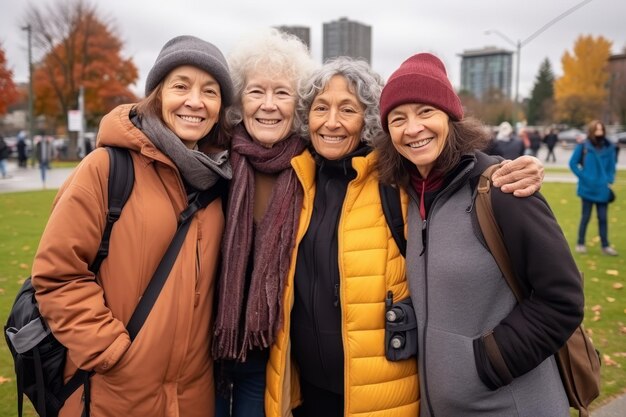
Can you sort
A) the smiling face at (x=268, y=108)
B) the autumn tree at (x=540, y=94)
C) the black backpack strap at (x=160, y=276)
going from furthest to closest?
the autumn tree at (x=540, y=94) → the smiling face at (x=268, y=108) → the black backpack strap at (x=160, y=276)

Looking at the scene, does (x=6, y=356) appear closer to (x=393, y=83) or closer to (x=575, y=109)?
(x=393, y=83)

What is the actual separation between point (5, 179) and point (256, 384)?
21430 mm

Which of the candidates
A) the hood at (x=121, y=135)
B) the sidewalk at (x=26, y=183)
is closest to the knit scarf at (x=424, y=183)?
the hood at (x=121, y=135)

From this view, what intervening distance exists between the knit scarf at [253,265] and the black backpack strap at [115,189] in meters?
0.52

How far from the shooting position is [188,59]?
7.96ft

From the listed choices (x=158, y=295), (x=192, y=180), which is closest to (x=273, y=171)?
(x=192, y=180)

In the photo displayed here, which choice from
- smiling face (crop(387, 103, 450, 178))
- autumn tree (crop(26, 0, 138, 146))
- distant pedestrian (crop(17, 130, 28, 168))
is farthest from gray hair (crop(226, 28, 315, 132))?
autumn tree (crop(26, 0, 138, 146))

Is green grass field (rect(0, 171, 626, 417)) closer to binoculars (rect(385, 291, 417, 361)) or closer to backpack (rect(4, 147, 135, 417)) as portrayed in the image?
backpack (rect(4, 147, 135, 417))

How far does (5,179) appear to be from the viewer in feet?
67.3

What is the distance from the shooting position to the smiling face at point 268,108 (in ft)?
9.09

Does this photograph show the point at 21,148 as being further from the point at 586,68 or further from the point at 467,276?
the point at 586,68

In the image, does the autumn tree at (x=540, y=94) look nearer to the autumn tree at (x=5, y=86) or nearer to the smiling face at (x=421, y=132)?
the autumn tree at (x=5, y=86)

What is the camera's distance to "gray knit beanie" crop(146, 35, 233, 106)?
243 cm

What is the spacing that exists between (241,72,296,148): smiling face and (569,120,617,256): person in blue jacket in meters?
7.09
